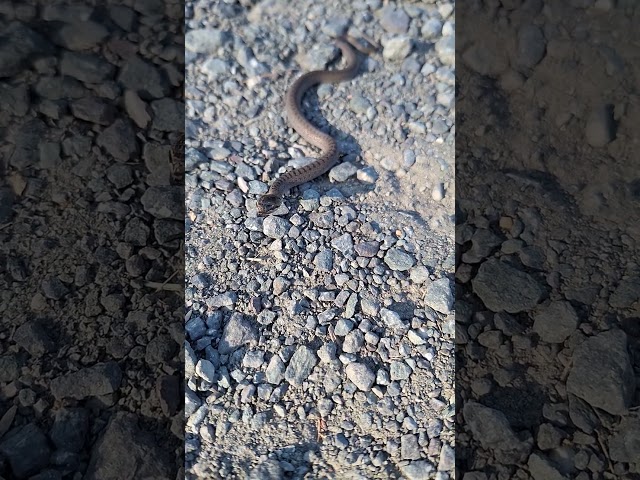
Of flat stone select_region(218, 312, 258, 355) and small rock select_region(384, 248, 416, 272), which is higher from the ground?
small rock select_region(384, 248, 416, 272)

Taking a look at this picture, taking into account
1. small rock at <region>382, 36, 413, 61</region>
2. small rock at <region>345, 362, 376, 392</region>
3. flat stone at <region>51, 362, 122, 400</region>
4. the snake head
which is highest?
small rock at <region>382, 36, 413, 61</region>

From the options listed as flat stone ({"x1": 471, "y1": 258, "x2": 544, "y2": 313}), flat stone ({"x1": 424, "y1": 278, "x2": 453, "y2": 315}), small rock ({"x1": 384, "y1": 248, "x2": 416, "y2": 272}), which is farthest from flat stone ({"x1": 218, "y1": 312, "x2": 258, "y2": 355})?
flat stone ({"x1": 471, "y1": 258, "x2": 544, "y2": 313})

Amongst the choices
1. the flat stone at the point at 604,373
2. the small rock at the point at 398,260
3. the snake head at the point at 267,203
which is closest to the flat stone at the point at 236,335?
the snake head at the point at 267,203

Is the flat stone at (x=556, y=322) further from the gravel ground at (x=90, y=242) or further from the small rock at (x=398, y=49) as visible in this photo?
the small rock at (x=398, y=49)

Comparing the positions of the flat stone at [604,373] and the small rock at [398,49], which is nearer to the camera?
the flat stone at [604,373]

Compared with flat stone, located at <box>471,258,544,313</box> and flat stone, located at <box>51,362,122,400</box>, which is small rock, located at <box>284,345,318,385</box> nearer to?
flat stone, located at <box>51,362,122,400</box>

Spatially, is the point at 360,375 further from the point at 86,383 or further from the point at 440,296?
the point at 86,383

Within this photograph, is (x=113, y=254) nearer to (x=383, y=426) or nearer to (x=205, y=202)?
(x=205, y=202)
